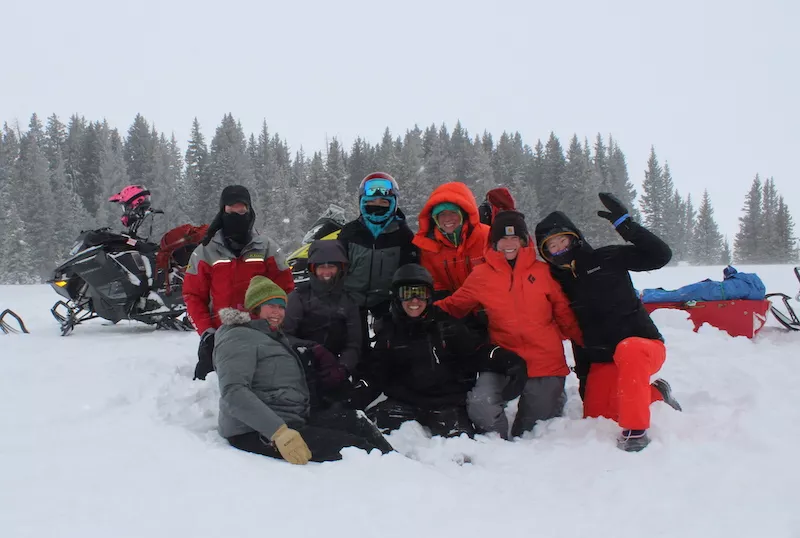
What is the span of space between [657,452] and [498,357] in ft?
4.01

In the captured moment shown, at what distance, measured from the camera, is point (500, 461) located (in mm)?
3357

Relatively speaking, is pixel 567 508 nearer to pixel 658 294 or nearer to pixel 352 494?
pixel 352 494

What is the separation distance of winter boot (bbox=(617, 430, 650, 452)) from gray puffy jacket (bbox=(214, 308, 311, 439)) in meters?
2.04

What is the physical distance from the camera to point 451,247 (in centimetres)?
471

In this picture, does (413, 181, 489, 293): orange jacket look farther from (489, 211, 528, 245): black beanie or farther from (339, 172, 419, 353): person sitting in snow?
(489, 211, 528, 245): black beanie

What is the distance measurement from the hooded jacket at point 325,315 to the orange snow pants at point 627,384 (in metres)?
1.86

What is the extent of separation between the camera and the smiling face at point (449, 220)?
180 inches

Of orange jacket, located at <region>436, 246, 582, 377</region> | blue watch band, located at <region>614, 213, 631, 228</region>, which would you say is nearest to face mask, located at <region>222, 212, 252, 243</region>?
orange jacket, located at <region>436, 246, 582, 377</region>

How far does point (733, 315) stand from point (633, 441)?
14.3ft

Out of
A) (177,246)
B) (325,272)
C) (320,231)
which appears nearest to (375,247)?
(325,272)

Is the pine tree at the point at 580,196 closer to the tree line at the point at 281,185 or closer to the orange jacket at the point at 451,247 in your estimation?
the tree line at the point at 281,185

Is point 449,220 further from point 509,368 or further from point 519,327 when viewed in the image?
point 509,368

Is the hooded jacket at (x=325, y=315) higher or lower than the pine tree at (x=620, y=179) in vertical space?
lower

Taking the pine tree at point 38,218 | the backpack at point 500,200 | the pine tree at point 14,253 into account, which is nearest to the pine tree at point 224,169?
the pine tree at point 38,218
